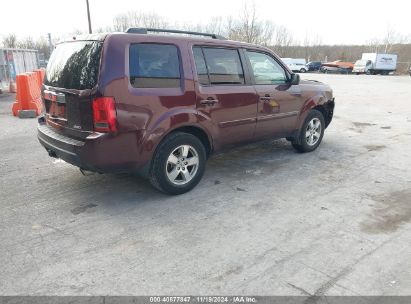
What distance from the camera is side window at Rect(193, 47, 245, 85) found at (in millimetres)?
4324

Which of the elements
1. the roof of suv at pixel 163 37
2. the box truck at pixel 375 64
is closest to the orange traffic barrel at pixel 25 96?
the roof of suv at pixel 163 37

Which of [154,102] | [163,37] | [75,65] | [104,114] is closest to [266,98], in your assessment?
[163,37]

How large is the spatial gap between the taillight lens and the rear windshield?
208mm

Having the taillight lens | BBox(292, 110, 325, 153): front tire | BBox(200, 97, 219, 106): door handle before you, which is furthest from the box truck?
the taillight lens

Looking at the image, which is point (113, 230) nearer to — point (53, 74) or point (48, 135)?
point (48, 135)

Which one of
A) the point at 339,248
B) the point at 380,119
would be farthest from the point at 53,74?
the point at 380,119

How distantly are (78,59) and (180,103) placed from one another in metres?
1.22

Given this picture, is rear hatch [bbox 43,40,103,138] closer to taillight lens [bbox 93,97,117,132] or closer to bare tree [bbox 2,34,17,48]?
taillight lens [bbox 93,97,117,132]

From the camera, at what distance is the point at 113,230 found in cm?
350

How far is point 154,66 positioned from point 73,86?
908 mm

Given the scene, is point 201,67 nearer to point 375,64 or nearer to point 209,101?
point 209,101

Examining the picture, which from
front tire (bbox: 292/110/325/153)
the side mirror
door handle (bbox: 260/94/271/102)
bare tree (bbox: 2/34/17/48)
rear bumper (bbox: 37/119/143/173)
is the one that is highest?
bare tree (bbox: 2/34/17/48)

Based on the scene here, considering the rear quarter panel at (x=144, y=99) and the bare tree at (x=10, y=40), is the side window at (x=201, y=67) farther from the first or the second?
the bare tree at (x=10, y=40)

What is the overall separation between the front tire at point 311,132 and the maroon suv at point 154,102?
1.07 metres
